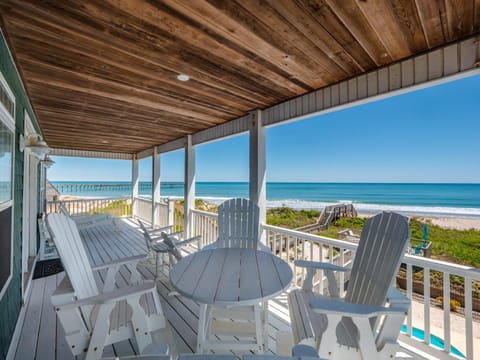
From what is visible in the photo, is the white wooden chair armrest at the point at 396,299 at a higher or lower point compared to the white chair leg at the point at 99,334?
higher

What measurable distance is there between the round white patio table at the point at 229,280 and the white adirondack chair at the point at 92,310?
0.87 ft

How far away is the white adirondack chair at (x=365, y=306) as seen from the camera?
121 cm

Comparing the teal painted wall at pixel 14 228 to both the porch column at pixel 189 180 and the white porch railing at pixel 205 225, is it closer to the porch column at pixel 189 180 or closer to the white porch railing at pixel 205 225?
the white porch railing at pixel 205 225

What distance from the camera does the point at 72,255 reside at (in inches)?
67.4

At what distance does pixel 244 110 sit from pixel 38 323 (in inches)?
142

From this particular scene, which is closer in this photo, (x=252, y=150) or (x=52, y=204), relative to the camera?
(x=252, y=150)

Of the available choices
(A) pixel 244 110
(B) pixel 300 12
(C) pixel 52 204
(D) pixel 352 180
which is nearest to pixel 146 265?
(A) pixel 244 110

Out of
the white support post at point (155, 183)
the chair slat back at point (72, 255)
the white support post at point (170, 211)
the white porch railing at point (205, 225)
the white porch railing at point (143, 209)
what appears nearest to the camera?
the chair slat back at point (72, 255)

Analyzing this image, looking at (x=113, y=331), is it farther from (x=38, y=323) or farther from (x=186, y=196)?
(x=186, y=196)

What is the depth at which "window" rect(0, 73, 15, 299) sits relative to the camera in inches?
70.3

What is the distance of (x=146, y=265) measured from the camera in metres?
4.03

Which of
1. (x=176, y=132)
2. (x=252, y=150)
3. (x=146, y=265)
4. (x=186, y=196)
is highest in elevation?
(x=176, y=132)

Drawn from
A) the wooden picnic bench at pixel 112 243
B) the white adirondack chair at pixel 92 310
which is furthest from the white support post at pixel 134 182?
the white adirondack chair at pixel 92 310

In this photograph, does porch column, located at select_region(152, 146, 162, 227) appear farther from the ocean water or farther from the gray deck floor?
the ocean water
